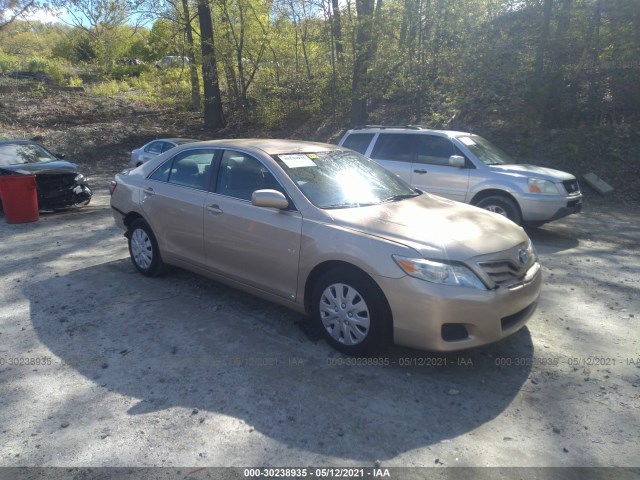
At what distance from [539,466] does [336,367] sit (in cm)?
162

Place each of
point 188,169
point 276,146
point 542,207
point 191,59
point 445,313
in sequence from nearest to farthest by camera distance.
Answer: point 445,313 < point 276,146 < point 188,169 < point 542,207 < point 191,59

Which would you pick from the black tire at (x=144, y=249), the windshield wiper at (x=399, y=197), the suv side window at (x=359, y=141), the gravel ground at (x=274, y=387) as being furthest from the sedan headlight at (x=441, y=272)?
the suv side window at (x=359, y=141)

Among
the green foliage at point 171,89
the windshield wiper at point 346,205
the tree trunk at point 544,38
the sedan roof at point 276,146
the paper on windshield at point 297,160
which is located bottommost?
the windshield wiper at point 346,205

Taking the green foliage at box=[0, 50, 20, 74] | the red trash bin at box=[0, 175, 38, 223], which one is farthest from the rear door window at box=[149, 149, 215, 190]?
the green foliage at box=[0, 50, 20, 74]

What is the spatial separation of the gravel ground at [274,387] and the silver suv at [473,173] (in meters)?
2.41

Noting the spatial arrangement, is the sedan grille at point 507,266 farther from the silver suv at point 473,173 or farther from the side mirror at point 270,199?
the silver suv at point 473,173

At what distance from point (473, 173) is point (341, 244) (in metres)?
5.09

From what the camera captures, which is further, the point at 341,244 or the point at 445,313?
the point at 341,244

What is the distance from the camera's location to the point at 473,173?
8.55 meters

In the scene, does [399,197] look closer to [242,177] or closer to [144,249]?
[242,177]

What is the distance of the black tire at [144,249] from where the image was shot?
237 inches

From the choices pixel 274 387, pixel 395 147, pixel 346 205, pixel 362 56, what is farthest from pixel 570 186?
pixel 362 56

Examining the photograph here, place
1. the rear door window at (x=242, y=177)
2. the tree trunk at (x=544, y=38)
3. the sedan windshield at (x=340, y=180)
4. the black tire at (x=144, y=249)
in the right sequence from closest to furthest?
1. the sedan windshield at (x=340, y=180)
2. the rear door window at (x=242, y=177)
3. the black tire at (x=144, y=249)
4. the tree trunk at (x=544, y=38)

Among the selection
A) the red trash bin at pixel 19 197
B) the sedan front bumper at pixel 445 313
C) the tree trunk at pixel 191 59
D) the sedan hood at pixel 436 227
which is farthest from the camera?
the tree trunk at pixel 191 59
